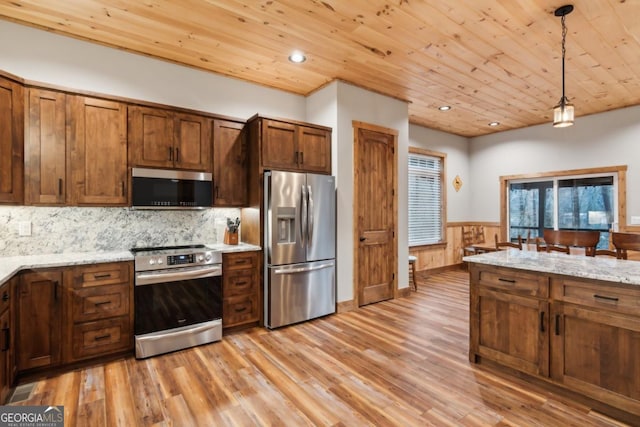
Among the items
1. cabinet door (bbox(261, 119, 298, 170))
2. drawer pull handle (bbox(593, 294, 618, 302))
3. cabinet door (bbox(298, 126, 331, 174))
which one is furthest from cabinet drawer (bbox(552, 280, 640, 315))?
cabinet door (bbox(261, 119, 298, 170))

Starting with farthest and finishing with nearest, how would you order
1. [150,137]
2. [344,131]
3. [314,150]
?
[344,131] → [314,150] → [150,137]

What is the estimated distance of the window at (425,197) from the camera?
6059mm

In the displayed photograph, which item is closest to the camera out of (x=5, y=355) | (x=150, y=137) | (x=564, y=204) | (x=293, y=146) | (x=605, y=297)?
(x=605, y=297)

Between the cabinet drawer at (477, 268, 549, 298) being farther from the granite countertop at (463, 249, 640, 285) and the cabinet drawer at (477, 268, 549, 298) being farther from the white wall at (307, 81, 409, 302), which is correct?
the white wall at (307, 81, 409, 302)

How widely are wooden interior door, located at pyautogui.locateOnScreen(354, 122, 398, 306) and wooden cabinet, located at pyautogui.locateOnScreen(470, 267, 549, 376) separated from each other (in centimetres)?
179

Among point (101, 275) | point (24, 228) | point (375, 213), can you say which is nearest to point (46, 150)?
point (24, 228)

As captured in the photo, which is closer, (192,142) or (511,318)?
(511,318)

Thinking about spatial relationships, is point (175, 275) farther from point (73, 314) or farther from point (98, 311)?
point (73, 314)

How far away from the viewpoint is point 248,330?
3.53m

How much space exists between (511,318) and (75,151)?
3.93 meters

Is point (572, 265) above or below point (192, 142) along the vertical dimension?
below

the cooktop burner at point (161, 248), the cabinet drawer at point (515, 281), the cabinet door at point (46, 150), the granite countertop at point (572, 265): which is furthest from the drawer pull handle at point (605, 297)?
the cabinet door at point (46, 150)

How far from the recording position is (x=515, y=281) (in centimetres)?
239

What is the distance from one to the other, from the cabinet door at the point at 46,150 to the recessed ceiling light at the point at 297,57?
2.15m
